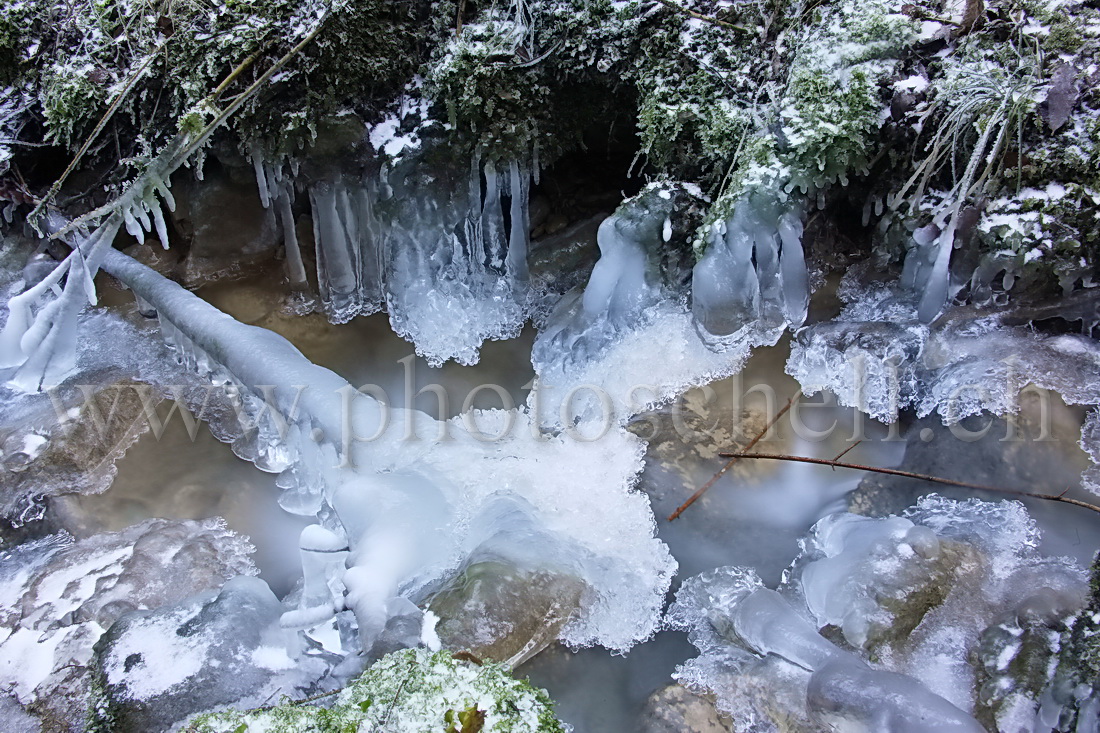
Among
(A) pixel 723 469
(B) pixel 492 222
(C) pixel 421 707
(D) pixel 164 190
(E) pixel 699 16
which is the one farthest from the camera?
(B) pixel 492 222

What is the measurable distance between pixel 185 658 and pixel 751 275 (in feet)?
8.47

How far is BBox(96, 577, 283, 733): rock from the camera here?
1999 mm

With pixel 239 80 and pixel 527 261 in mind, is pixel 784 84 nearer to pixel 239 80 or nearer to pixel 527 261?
pixel 527 261

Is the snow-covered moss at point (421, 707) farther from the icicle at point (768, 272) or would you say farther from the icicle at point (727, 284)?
the icicle at point (768, 272)

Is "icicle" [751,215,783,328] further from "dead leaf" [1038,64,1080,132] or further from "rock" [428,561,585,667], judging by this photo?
"rock" [428,561,585,667]

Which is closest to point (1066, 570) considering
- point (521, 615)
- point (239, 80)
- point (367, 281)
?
point (521, 615)

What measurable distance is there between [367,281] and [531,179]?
1.04 metres

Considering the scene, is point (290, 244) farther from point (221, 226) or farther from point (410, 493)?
point (410, 493)

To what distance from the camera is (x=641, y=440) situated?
A: 120 inches

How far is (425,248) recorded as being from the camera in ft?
12.0

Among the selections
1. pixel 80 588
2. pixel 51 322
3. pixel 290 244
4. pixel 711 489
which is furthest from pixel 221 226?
pixel 711 489

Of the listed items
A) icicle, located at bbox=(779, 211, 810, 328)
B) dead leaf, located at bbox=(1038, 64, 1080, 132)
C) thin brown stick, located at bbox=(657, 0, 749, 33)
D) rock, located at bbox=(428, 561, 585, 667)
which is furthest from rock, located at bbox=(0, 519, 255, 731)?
dead leaf, located at bbox=(1038, 64, 1080, 132)

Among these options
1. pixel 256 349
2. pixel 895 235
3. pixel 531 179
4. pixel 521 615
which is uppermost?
pixel 531 179

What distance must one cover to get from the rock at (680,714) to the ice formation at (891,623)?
4 centimetres
